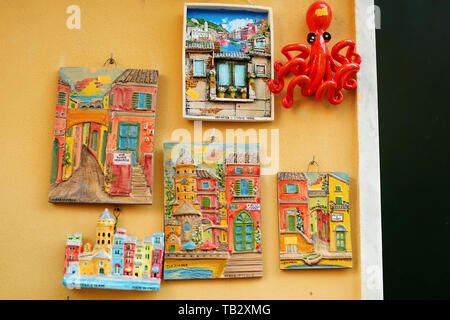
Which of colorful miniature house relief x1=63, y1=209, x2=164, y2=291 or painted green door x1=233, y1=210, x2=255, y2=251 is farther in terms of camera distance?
painted green door x1=233, y1=210, x2=255, y2=251

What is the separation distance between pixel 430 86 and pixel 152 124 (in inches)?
40.0

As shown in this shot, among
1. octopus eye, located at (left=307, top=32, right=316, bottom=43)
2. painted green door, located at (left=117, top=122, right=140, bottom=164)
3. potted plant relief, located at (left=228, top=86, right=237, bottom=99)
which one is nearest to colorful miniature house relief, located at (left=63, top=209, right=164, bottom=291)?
painted green door, located at (left=117, top=122, right=140, bottom=164)

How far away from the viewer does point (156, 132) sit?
1691 mm

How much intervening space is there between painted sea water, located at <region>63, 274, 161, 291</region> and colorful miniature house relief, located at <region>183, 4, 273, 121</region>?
55cm

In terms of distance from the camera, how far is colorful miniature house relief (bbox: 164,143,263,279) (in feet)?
5.26

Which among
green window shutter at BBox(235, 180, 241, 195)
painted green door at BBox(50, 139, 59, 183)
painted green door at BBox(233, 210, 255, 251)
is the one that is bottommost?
painted green door at BBox(233, 210, 255, 251)

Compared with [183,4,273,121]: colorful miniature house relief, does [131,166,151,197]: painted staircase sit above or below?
below

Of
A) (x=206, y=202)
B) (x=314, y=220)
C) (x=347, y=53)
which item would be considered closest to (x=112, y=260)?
(x=206, y=202)

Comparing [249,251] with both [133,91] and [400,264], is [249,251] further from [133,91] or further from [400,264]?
[133,91]

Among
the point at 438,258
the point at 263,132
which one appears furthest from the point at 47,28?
the point at 438,258

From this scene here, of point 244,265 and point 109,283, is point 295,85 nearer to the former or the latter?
point 244,265

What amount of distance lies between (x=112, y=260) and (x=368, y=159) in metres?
0.93

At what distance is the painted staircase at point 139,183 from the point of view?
1607 millimetres

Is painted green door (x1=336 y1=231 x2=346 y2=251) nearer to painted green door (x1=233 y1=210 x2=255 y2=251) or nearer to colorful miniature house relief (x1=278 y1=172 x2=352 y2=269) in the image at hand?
colorful miniature house relief (x1=278 y1=172 x2=352 y2=269)
